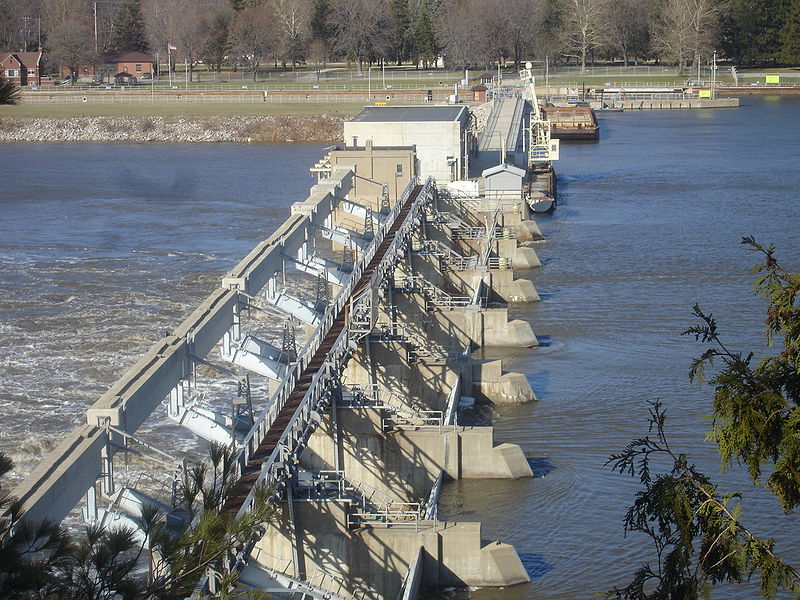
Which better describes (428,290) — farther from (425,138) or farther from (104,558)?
(104,558)

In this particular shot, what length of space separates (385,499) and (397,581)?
151 inches

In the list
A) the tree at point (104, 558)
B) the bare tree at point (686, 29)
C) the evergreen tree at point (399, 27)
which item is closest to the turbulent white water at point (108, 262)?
the tree at point (104, 558)

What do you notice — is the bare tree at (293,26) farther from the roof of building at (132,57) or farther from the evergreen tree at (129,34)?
the evergreen tree at (129,34)

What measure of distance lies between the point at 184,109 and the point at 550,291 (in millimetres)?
61271

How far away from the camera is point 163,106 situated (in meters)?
96.5

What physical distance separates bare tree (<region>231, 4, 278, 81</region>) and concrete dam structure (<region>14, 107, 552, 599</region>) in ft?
264

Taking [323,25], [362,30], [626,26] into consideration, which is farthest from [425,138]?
[626,26]

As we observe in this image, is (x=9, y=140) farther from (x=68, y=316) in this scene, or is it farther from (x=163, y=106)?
(x=68, y=316)

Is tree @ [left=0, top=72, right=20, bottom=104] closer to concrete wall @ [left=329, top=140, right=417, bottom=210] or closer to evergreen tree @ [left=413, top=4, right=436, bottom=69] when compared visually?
concrete wall @ [left=329, top=140, right=417, bottom=210]

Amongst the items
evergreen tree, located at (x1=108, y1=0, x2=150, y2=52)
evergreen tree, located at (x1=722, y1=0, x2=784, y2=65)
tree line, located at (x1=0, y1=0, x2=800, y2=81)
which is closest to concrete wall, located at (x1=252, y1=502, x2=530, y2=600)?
tree line, located at (x1=0, y1=0, x2=800, y2=81)

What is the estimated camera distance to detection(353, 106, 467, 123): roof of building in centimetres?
5182

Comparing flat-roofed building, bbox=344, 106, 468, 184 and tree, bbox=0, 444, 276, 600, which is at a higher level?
flat-roofed building, bbox=344, 106, 468, 184

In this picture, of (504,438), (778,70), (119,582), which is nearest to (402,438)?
(504,438)

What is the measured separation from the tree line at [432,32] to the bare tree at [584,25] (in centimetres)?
14
